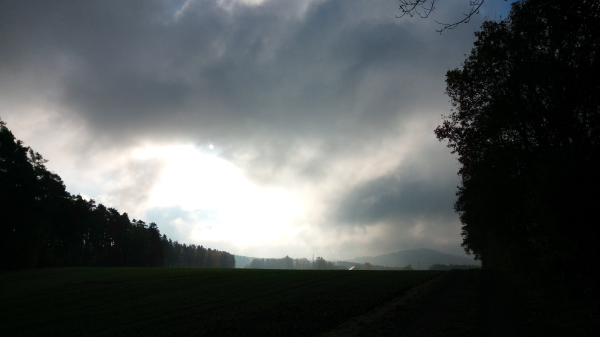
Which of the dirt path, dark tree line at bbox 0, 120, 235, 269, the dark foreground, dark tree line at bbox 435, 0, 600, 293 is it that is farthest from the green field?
dark tree line at bbox 0, 120, 235, 269

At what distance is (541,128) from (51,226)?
87.1 m

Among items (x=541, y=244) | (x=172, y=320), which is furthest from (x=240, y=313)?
(x=541, y=244)

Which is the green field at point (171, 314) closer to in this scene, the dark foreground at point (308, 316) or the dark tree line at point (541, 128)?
the dark foreground at point (308, 316)

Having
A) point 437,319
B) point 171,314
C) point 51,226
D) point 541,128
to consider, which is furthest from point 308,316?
point 51,226

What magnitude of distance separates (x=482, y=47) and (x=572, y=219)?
10.8 metres

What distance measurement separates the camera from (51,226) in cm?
6519

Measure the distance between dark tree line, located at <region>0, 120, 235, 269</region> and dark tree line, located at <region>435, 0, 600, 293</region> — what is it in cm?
6654

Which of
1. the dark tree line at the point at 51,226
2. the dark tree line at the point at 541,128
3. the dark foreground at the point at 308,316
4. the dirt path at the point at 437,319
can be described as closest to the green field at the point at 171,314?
the dark foreground at the point at 308,316

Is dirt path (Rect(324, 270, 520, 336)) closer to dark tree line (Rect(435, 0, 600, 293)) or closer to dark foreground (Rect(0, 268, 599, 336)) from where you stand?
dark foreground (Rect(0, 268, 599, 336))

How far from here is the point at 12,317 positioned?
1669 cm

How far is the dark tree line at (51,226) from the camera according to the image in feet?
161

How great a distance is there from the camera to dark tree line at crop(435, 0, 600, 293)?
11812mm

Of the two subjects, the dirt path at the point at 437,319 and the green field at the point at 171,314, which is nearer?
the dirt path at the point at 437,319

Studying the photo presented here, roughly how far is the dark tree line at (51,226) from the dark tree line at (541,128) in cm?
6654
